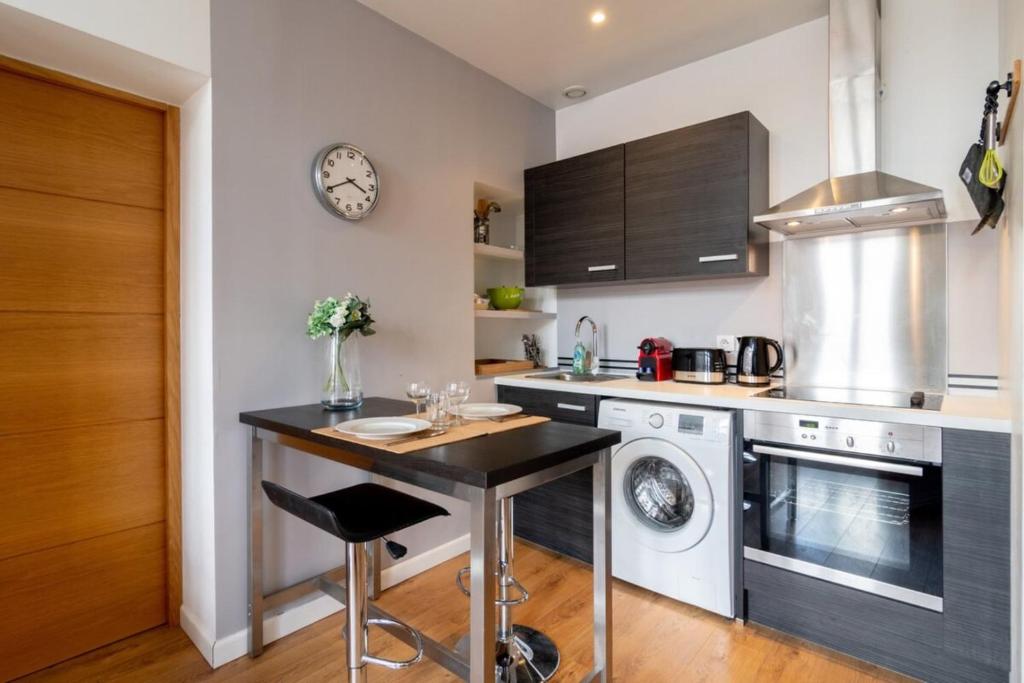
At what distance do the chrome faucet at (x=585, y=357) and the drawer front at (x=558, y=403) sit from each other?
1.35 ft

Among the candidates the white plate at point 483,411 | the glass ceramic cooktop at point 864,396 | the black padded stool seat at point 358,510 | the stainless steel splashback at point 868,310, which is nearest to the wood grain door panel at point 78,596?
the black padded stool seat at point 358,510

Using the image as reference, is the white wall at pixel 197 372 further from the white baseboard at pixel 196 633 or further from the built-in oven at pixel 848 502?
the built-in oven at pixel 848 502

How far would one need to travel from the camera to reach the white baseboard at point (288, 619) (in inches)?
70.4

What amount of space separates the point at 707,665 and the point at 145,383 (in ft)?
7.67

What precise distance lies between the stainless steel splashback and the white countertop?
0.23m

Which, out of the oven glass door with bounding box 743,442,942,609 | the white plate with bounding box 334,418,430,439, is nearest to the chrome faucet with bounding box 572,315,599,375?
the oven glass door with bounding box 743,442,942,609

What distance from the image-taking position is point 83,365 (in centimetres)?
182

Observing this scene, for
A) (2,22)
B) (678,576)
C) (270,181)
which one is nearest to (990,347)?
(678,576)

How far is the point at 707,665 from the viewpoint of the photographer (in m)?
1.78

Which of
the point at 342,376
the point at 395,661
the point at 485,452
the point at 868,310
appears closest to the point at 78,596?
the point at 342,376

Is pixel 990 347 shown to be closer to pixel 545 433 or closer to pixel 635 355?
pixel 635 355

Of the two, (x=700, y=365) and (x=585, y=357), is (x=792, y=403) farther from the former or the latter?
(x=585, y=357)

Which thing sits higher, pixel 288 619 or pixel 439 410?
pixel 439 410

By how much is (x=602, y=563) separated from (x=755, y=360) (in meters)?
1.43
